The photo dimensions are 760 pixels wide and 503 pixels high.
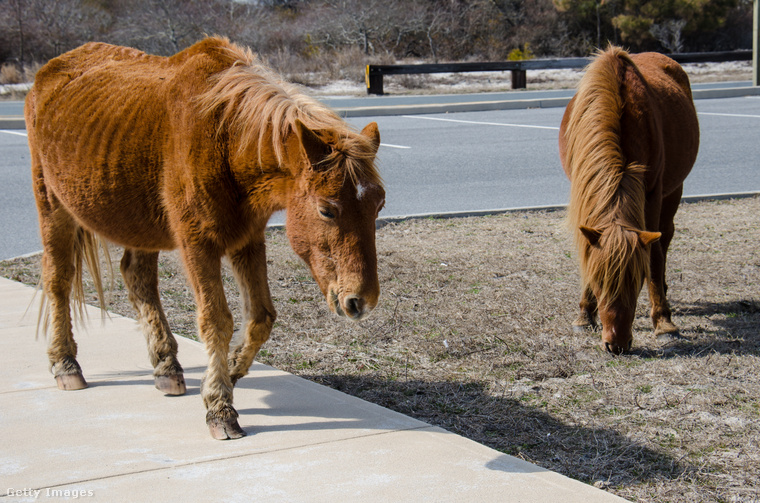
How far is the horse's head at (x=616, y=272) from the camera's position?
175 inches

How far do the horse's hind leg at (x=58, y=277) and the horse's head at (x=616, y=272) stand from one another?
9.74 ft

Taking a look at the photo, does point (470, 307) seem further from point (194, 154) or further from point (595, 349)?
point (194, 154)

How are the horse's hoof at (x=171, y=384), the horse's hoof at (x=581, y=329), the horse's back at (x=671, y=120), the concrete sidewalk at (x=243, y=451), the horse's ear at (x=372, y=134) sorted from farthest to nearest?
the horse's back at (x=671, y=120)
the horse's hoof at (x=581, y=329)
the horse's hoof at (x=171, y=384)
the horse's ear at (x=372, y=134)
the concrete sidewalk at (x=243, y=451)

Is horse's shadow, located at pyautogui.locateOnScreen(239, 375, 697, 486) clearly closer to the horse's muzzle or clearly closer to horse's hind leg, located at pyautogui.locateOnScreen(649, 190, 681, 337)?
the horse's muzzle

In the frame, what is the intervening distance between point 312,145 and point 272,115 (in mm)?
324

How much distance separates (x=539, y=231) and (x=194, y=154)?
5.26 meters

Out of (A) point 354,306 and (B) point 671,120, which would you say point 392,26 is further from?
(A) point 354,306

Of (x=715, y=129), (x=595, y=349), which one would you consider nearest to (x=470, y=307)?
(x=595, y=349)

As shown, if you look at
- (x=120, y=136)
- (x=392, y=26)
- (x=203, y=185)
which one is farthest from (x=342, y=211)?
(x=392, y=26)

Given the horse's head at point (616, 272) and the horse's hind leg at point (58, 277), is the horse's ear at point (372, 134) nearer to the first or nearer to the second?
the horse's head at point (616, 272)

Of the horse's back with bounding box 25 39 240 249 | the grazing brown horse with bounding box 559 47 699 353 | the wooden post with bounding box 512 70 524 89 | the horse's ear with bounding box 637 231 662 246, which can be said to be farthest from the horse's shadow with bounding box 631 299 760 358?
the wooden post with bounding box 512 70 524 89

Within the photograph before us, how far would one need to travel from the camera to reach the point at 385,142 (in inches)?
546

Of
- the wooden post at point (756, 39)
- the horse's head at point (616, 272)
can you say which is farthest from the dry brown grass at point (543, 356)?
the wooden post at point (756, 39)

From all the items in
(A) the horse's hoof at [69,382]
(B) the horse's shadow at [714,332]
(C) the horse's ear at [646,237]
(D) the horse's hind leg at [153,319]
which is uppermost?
(C) the horse's ear at [646,237]
